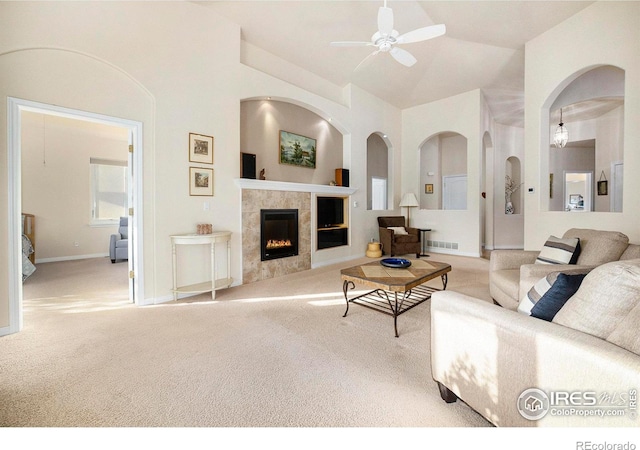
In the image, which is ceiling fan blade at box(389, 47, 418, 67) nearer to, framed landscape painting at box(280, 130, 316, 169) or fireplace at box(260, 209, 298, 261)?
framed landscape painting at box(280, 130, 316, 169)

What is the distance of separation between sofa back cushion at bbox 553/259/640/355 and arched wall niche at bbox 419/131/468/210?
775 centimetres

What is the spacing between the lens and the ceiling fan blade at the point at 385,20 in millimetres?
2946

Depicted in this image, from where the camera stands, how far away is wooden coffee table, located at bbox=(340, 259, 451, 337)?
255 centimetres

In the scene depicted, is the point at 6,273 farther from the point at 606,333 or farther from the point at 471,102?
the point at 471,102

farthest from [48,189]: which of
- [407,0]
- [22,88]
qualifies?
[407,0]

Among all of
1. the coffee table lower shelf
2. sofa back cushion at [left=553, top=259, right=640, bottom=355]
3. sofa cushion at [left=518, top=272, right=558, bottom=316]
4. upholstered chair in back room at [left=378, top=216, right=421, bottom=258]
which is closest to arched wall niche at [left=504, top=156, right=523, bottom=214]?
upholstered chair in back room at [left=378, top=216, right=421, bottom=258]

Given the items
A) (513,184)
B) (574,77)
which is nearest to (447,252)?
(513,184)

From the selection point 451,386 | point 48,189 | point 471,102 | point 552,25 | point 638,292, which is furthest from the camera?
point 471,102

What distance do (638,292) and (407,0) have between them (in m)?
4.85

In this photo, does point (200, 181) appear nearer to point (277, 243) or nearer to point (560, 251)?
point (277, 243)

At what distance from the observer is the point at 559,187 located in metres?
8.29

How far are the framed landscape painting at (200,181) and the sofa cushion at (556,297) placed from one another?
3677mm

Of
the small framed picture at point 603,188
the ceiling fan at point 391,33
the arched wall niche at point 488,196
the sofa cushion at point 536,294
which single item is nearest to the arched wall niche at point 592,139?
the small framed picture at point 603,188

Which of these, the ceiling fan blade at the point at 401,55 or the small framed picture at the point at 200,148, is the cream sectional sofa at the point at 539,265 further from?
the small framed picture at the point at 200,148
